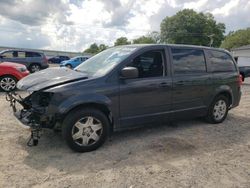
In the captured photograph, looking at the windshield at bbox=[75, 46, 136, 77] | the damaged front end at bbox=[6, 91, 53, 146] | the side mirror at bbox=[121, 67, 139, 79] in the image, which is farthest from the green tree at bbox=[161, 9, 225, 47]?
the damaged front end at bbox=[6, 91, 53, 146]

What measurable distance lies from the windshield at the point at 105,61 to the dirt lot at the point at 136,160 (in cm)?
131

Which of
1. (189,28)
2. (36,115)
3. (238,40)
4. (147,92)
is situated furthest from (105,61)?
(238,40)

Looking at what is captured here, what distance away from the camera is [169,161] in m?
4.04

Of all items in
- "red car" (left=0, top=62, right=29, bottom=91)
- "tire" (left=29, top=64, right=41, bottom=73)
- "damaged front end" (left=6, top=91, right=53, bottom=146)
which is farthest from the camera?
"tire" (left=29, top=64, right=41, bottom=73)

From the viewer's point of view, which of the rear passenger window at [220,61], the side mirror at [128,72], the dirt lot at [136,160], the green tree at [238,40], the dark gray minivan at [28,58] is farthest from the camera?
the green tree at [238,40]

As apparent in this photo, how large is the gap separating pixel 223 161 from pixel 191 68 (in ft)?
6.94

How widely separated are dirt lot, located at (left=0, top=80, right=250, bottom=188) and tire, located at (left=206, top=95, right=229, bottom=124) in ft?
1.96

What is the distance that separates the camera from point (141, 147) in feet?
14.9

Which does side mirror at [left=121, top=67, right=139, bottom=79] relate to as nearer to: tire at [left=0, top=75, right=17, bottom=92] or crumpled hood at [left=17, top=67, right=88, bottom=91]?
crumpled hood at [left=17, top=67, right=88, bottom=91]

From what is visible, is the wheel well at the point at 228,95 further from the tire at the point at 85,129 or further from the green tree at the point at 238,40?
the green tree at the point at 238,40

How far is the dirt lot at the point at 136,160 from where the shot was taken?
11.2ft

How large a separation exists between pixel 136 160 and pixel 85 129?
943mm

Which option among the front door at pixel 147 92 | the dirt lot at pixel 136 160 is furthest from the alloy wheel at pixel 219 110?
the front door at pixel 147 92

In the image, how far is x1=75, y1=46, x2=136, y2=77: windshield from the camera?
4.56 meters
